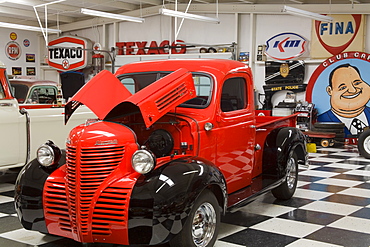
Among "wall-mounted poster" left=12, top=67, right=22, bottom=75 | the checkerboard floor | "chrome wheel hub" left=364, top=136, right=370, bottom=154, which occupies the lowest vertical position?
the checkerboard floor

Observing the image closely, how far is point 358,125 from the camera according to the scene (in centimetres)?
1312

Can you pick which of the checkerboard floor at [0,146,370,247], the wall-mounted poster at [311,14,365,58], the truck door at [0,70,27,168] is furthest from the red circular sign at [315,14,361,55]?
the truck door at [0,70,27,168]

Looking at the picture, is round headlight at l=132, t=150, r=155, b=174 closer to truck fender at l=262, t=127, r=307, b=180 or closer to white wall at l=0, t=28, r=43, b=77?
truck fender at l=262, t=127, r=307, b=180

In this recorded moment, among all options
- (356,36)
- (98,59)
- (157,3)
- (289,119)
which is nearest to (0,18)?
(98,59)

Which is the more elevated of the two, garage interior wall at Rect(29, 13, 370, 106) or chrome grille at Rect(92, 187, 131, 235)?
garage interior wall at Rect(29, 13, 370, 106)

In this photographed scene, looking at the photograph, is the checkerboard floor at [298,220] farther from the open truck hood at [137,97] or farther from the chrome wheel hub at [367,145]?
→ the chrome wheel hub at [367,145]

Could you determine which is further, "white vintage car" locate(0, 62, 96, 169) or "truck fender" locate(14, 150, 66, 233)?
"white vintage car" locate(0, 62, 96, 169)

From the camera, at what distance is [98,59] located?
1789 cm

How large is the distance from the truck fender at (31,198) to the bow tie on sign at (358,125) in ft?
35.4

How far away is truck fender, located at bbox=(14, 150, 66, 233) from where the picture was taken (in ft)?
12.5

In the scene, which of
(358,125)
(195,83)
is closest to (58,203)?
(195,83)

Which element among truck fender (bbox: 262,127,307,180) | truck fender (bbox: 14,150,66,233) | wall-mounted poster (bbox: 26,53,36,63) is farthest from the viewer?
wall-mounted poster (bbox: 26,53,36,63)

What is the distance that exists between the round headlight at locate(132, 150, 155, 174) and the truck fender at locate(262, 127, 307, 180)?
2356mm

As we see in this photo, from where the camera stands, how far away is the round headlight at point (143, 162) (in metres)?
3.55
